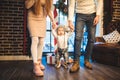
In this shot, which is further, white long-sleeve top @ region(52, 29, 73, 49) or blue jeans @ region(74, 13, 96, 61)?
white long-sleeve top @ region(52, 29, 73, 49)

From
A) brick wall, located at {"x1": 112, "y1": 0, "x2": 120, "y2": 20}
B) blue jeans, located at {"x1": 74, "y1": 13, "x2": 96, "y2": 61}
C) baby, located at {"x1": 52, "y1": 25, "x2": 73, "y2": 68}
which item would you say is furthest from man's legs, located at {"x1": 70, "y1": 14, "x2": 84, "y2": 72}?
brick wall, located at {"x1": 112, "y1": 0, "x2": 120, "y2": 20}

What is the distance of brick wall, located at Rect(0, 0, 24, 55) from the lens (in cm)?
486

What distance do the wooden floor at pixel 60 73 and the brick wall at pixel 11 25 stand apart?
2.47 ft

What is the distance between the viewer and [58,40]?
4316mm

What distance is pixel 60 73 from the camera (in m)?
3.68

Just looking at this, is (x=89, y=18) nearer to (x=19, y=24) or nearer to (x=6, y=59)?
(x=19, y=24)

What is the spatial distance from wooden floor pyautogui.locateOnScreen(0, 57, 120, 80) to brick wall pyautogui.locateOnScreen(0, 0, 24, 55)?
2.47 feet

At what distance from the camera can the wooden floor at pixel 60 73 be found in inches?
131

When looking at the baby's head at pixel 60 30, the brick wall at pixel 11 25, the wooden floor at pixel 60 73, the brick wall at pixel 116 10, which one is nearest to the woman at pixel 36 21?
the wooden floor at pixel 60 73

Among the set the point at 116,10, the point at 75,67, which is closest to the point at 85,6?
the point at 75,67

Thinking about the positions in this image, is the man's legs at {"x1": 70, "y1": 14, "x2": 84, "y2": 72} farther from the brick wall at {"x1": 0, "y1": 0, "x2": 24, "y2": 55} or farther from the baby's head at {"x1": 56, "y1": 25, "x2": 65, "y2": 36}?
the brick wall at {"x1": 0, "y1": 0, "x2": 24, "y2": 55}

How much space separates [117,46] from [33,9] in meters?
1.90

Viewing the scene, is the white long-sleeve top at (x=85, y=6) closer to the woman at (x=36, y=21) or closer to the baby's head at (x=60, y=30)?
the woman at (x=36, y=21)

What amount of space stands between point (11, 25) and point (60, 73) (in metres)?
1.82
